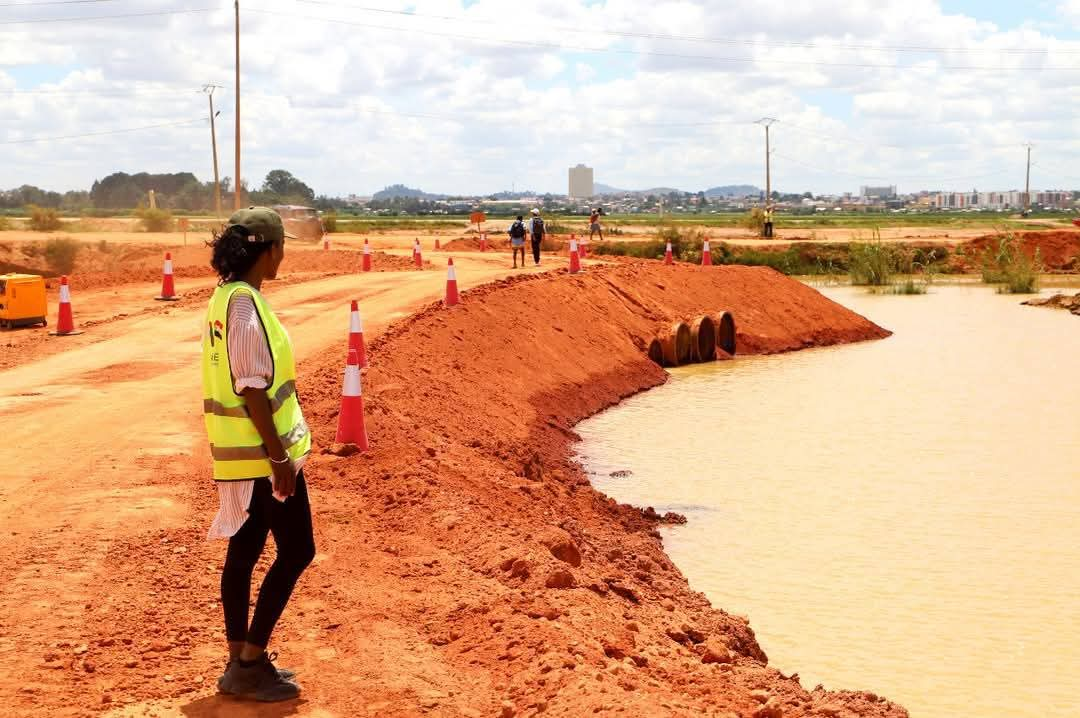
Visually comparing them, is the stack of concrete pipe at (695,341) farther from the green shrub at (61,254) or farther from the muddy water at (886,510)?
the green shrub at (61,254)

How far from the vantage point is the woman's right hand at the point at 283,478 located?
17.1 ft

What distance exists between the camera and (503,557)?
797 centimetres

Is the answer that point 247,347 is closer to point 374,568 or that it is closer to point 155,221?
point 374,568

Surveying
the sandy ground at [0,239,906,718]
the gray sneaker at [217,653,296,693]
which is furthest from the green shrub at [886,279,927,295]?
the gray sneaker at [217,653,296,693]

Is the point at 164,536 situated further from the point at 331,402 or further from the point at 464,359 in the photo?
the point at 464,359

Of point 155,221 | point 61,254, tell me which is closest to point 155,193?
point 155,221

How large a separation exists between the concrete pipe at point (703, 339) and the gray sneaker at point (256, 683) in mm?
19715

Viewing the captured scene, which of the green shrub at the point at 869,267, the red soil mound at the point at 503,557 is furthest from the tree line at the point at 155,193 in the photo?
the red soil mound at the point at 503,557

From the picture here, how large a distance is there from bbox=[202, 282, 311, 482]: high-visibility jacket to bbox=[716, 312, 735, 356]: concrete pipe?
21.0 m

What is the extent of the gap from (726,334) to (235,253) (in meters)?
21.2

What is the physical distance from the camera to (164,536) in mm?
7840

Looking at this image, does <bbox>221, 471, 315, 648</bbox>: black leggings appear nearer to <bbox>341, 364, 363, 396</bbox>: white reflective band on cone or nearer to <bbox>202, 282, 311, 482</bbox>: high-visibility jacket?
<bbox>202, 282, 311, 482</bbox>: high-visibility jacket

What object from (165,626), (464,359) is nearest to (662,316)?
(464,359)

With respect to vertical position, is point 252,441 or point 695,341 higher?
point 252,441
